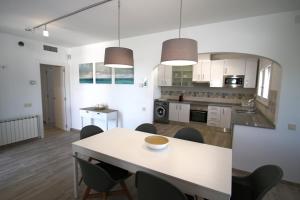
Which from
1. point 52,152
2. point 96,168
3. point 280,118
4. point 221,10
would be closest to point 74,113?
point 52,152

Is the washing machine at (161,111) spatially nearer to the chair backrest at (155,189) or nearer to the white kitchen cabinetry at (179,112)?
the white kitchen cabinetry at (179,112)

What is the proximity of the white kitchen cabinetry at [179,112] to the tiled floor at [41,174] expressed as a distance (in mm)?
1350

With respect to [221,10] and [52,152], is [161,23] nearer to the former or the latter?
[221,10]

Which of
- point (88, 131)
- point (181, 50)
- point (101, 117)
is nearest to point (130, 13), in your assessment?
point (181, 50)

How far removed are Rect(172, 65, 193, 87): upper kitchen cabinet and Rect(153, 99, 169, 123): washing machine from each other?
0.82 metres

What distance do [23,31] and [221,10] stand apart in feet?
12.6

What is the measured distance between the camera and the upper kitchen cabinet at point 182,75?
17.9 ft

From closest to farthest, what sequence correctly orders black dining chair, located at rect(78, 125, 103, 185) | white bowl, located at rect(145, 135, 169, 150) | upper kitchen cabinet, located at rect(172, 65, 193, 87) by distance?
1. white bowl, located at rect(145, 135, 169, 150)
2. black dining chair, located at rect(78, 125, 103, 185)
3. upper kitchen cabinet, located at rect(172, 65, 193, 87)

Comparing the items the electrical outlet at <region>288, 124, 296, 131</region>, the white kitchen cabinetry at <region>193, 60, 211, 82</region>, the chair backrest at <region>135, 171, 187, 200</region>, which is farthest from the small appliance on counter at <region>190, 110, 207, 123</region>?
the chair backrest at <region>135, 171, 187, 200</region>

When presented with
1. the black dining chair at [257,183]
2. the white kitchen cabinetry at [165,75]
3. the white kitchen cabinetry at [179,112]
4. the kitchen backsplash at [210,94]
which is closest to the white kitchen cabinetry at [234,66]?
the kitchen backsplash at [210,94]

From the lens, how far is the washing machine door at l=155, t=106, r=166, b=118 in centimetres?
538

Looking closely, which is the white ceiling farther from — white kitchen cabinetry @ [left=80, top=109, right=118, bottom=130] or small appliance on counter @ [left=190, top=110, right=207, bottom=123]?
small appliance on counter @ [left=190, top=110, right=207, bottom=123]

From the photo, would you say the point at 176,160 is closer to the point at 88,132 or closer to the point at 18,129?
the point at 88,132

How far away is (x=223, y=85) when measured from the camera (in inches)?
195
